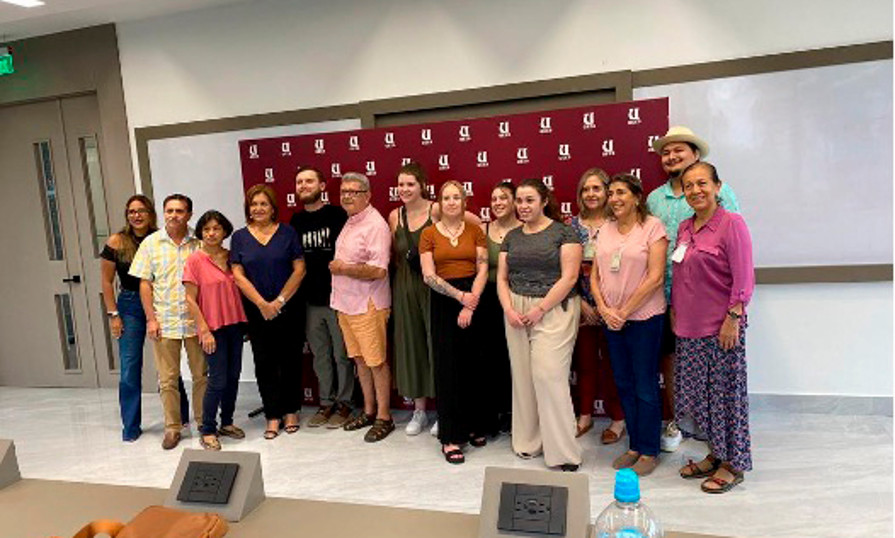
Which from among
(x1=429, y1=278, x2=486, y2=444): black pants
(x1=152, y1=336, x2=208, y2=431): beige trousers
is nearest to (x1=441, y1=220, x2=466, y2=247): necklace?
Result: (x1=429, y1=278, x2=486, y2=444): black pants

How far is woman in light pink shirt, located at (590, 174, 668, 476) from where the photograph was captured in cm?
301

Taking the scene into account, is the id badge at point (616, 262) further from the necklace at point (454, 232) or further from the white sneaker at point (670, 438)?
the white sneaker at point (670, 438)

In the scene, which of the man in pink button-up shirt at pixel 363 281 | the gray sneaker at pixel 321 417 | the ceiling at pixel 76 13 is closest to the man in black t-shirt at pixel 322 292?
the gray sneaker at pixel 321 417

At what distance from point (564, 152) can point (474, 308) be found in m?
1.04

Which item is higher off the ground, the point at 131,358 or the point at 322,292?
the point at 322,292

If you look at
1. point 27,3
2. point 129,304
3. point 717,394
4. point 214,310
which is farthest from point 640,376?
point 27,3

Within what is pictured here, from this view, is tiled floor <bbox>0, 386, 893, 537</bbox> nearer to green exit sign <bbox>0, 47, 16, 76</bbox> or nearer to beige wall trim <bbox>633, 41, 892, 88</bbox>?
beige wall trim <bbox>633, 41, 892, 88</bbox>

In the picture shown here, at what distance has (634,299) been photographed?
3.02 m

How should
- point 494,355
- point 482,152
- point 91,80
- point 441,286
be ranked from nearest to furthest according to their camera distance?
point 441,286, point 494,355, point 482,152, point 91,80

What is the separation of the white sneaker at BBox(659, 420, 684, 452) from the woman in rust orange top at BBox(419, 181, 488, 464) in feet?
3.36

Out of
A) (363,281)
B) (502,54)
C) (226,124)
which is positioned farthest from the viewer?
(226,124)

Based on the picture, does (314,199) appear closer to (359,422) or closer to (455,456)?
(359,422)

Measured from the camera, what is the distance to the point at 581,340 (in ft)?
12.2

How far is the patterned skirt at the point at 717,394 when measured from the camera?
283 cm
